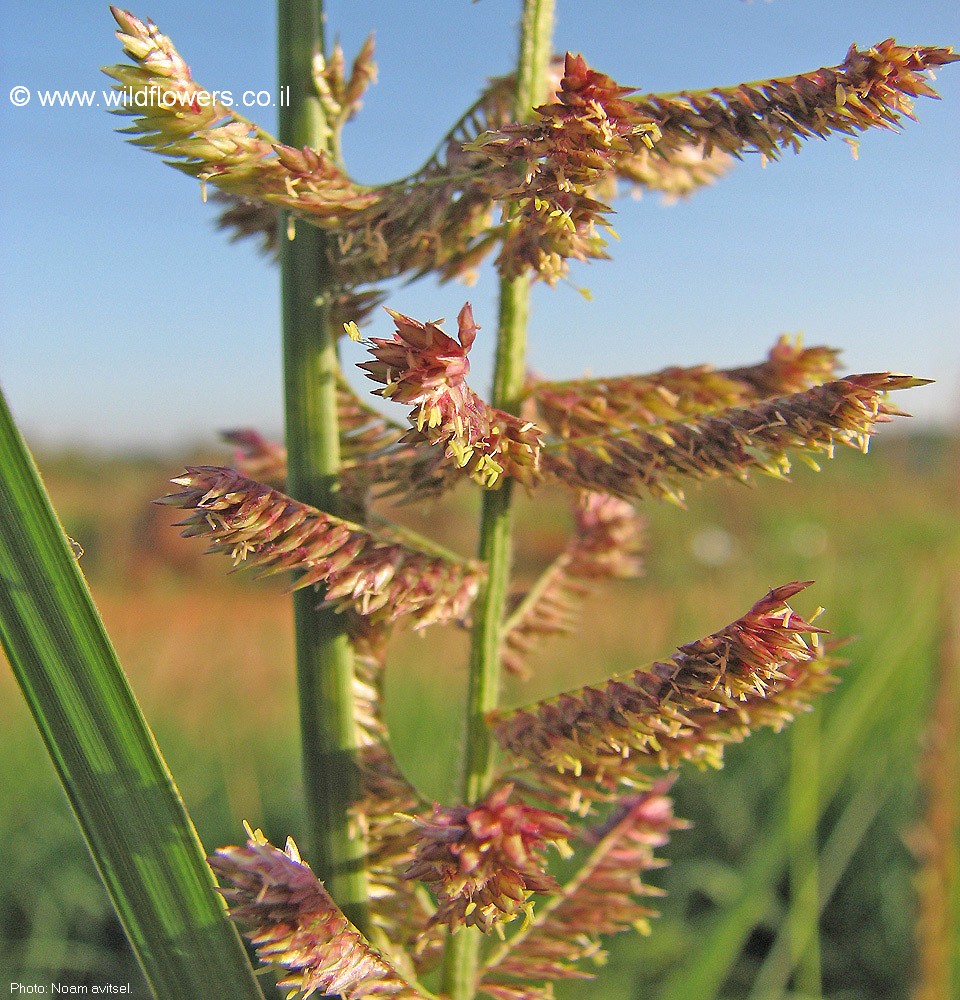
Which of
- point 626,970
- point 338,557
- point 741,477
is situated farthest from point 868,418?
point 626,970

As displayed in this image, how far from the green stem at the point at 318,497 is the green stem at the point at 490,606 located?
7 cm

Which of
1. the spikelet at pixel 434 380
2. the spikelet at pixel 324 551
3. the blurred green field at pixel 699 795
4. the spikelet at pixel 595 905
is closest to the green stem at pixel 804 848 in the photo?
the blurred green field at pixel 699 795

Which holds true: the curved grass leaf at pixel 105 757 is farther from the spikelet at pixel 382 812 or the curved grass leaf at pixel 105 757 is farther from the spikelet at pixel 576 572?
the spikelet at pixel 576 572

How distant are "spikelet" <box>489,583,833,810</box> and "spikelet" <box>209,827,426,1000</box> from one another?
0.45ft

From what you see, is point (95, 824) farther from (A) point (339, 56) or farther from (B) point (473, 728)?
(A) point (339, 56)

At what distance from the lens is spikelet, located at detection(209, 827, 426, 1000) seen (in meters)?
0.39

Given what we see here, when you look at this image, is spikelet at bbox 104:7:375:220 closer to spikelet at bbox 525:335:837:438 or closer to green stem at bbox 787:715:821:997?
spikelet at bbox 525:335:837:438

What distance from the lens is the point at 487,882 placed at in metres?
0.40

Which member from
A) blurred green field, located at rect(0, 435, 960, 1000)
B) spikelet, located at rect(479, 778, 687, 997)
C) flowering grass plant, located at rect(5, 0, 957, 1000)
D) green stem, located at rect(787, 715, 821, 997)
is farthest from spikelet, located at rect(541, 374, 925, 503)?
green stem, located at rect(787, 715, 821, 997)

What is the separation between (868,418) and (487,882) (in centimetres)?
27

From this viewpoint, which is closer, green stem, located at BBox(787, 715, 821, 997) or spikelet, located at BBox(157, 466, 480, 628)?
spikelet, located at BBox(157, 466, 480, 628)

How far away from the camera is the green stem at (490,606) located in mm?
521

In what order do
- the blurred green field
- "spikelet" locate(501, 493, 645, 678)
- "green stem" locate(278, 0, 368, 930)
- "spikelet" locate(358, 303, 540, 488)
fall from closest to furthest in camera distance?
"spikelet" locate(358, 303, 540, 488) → "green stem" locate(278, 0, 368, 930) → "spikelet" locate(501, 493, 645, 678) → the blurred green field

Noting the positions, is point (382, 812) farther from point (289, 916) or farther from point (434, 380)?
point (434, 380)
